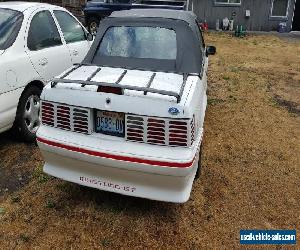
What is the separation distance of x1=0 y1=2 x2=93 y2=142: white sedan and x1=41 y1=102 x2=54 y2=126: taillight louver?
3.82ft

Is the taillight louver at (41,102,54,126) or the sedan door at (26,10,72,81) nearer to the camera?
the taillight louver at (41,102,54,126)

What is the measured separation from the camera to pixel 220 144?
606cm

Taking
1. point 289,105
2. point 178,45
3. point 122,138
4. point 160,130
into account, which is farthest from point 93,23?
point 160,130

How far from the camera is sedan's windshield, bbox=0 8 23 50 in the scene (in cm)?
520

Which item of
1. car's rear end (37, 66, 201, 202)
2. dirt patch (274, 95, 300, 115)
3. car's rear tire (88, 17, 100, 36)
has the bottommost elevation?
dirt patch (274, 95, 300, 115)

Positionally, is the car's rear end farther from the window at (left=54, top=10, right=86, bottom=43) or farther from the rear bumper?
the window at (left=54, top=10, right=86, bottom=43)

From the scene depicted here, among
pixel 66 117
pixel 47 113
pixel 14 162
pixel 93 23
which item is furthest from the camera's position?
pixel 93 23

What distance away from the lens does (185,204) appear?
14.5ft

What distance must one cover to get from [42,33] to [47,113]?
7.80 feet

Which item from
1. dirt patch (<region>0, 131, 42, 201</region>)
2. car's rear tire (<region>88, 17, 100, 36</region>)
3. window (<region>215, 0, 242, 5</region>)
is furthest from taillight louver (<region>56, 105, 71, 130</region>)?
window (<region>215, 0, 242, 5</region>)

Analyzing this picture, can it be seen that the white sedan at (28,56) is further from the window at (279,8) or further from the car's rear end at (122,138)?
the window at (279,8)

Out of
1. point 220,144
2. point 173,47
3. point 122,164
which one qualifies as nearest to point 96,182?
point 122,164

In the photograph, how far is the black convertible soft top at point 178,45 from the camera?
454 centimetres

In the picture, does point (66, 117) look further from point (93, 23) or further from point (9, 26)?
point (93, 23)
